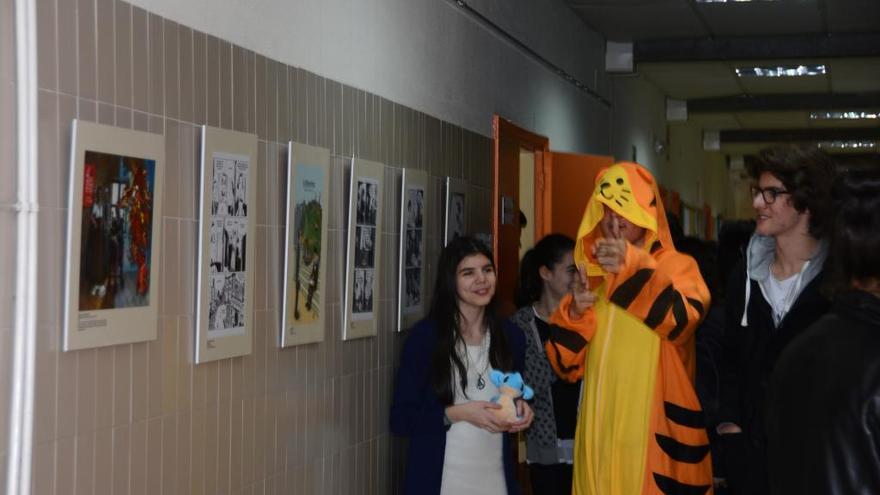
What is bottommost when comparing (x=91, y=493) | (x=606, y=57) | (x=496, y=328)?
(x=91, y=493)

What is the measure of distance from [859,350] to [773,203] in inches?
75.1

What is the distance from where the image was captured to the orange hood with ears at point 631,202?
13.1ft

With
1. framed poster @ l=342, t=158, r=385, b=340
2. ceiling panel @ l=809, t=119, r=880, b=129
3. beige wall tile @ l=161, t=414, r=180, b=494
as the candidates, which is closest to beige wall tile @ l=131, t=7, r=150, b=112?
beige wall tile @ l=161, t=414, r=180, b=494

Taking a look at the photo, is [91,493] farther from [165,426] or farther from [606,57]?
[606,57]

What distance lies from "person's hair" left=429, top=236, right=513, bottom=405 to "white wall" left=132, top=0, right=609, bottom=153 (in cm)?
72

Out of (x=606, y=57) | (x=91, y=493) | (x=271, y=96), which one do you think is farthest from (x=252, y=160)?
(x=606, y=57)

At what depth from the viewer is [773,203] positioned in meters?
3.73

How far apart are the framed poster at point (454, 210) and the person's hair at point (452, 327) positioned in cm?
101

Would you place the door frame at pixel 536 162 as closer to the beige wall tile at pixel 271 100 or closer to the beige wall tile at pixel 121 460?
the beige wall tile at pixel 271 100

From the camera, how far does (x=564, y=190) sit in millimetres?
7797

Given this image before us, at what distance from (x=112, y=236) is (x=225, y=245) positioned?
61 centimetres

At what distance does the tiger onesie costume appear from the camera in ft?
12.6

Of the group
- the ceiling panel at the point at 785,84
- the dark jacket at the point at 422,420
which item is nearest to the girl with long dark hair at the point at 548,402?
the dark jacket at the point at 422,420

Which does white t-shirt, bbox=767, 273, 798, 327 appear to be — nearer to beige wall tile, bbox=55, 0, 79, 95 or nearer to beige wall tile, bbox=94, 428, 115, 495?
beige wall tile, bbox=94, 428, 115, 495
